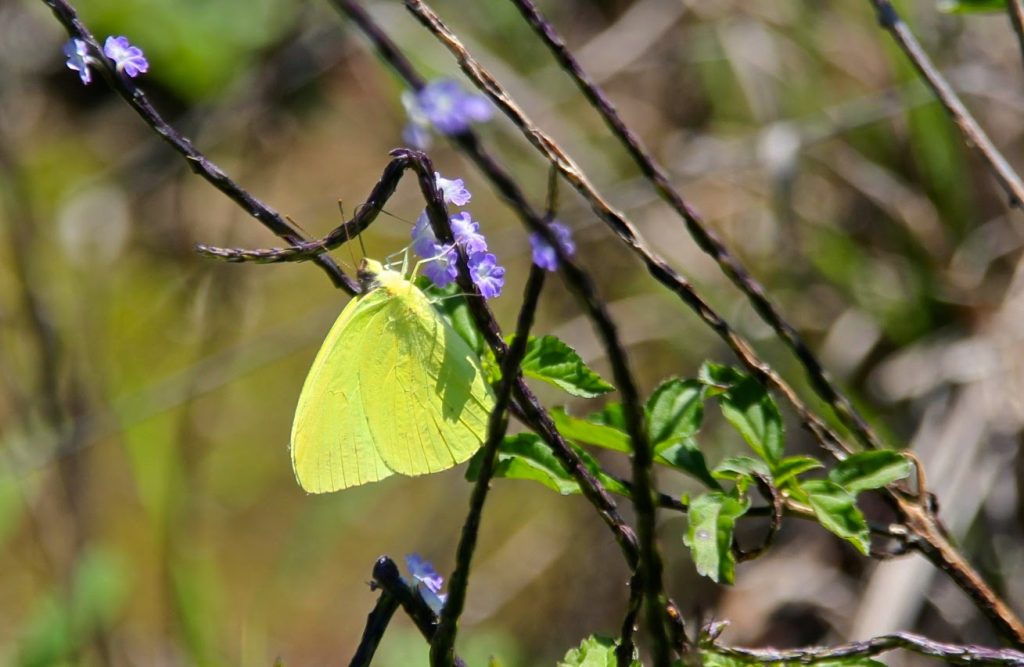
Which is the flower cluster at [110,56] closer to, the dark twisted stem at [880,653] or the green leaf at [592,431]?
the green leaf at [592,431]

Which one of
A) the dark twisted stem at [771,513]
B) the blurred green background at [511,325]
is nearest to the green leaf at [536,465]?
the dark twisted stem at [771,513]

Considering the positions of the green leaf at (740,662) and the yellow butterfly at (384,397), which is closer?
the green leaf at (740,662)

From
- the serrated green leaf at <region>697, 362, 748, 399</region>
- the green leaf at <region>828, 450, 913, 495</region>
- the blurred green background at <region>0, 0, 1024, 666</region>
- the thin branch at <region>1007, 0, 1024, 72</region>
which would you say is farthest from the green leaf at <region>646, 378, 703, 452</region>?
the blurred green background at <region>0, 0, 1024, 666</region>

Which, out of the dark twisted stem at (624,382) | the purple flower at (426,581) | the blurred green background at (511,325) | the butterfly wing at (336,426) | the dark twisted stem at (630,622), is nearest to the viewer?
the dark twisted stem at (624,382)

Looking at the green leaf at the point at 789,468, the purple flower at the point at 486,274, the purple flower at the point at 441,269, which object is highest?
the purple flower at the point at 441,269

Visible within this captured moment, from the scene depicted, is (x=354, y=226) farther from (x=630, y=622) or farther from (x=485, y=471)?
(x=630, y=622)

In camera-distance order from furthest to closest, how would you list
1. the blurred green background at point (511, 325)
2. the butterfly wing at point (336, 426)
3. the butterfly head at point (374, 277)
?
1. the blurred green background at point (511, 325)
2. the butterfly wing at point (336, 426)
3. the butterfly head at point (374, 277)

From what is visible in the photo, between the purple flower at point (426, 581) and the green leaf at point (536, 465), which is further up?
the green leaf at point (536, 465)
